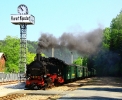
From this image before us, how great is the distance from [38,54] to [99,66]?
227 ft

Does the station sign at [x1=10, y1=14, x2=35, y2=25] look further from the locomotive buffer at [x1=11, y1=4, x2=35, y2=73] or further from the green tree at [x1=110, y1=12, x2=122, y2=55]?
the green tree at [x1=110, y1=12, x2=122, y2=55]

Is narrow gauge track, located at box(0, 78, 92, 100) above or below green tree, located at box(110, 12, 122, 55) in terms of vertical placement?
below

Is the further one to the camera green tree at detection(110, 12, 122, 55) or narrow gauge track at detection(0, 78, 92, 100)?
green tree at detection(110, 12, 122, 55)

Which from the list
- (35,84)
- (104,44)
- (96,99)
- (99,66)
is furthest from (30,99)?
(99,66)

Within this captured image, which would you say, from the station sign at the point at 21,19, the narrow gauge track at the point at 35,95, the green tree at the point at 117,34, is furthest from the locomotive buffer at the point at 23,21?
the narrow gauge track at the point at 35,95

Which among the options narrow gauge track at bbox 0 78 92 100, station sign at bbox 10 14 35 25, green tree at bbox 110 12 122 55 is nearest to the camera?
narrow gauge track at bbox 0 78 92 100

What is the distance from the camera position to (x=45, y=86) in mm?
27734

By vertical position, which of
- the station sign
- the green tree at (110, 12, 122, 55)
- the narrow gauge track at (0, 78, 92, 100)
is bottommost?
the narrow gauge track at (0, 78, 92, 100)

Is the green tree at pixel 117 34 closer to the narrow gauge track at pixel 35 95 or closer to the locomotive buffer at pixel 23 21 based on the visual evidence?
the locomotive buffer at pixel 23 21

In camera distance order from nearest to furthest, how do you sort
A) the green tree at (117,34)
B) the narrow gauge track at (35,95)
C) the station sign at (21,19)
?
the narrow gauge track at (35,95) → the green tree at (117,34) → the station sign at (21,19)

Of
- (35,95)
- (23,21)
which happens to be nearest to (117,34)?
(23,21)

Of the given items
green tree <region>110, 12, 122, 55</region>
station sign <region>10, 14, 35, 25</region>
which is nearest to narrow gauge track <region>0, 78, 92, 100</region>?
green tree <region>110, 12, 122, 55</region>

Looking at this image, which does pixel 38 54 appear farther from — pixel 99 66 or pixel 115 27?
pixel 99 66

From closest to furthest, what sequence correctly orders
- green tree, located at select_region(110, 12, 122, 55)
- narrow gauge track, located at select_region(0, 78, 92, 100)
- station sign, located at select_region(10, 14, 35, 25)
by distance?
narrow gauge track, located at select_region(0, 78, 92, 100)
green tree, located at select_region(110, 12, 122, 55)
station sign, located at select_region(10, 14, 35, 25)
